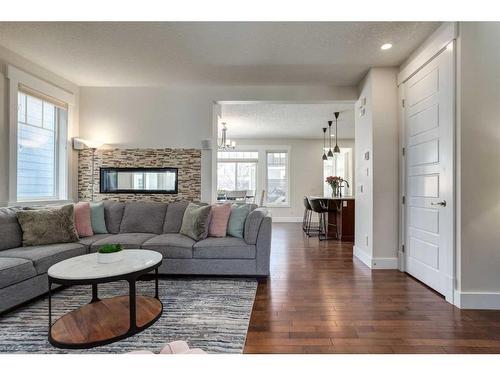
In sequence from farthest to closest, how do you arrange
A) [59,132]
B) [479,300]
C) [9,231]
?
[59,132] → [9,231] → [479,300]

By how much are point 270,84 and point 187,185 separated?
81.1 inches

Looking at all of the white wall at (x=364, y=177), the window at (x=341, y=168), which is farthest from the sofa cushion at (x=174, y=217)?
the window at (x=341, y=168)

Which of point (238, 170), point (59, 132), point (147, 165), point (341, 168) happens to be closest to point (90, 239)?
point (147, 165)

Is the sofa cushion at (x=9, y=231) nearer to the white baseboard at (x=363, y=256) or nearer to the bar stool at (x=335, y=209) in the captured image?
the white baseboard at (x=363, y=256)

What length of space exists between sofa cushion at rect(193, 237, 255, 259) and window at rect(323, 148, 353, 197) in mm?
5874

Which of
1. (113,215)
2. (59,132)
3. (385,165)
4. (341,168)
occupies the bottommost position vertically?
(113,215)

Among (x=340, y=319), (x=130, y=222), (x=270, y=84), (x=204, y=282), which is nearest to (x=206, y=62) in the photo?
(x=270, y=84)

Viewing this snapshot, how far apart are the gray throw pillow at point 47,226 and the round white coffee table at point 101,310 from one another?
3.40 ft

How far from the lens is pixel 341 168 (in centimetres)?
860

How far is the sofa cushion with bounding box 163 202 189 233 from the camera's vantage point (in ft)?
11.5

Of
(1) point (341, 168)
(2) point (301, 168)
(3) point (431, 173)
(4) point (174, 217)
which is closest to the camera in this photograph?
(3) point (431, 173)

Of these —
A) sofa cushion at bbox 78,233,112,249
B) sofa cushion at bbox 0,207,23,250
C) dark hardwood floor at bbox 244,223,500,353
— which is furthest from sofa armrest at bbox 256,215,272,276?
sofa cushion at bbox 0,207,23,250

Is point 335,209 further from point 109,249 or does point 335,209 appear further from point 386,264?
point 109,249

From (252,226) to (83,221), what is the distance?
2.20 metres
